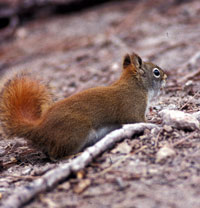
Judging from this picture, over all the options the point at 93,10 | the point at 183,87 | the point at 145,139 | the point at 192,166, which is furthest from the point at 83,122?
the point at 93,10

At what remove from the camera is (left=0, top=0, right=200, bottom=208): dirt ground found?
2.37 metres

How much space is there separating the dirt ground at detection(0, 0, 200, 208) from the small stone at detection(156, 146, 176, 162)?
33 millimetres

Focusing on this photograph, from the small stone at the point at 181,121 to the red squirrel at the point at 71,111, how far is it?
1.49 ft

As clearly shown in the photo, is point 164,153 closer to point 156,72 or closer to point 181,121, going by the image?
point 181,121

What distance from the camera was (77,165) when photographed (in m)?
2.64

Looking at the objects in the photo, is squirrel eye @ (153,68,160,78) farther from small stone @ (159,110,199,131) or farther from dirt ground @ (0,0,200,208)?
small stone @ (159,110,199,131)

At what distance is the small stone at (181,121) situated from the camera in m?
3.11

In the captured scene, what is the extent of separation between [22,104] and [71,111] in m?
0.58

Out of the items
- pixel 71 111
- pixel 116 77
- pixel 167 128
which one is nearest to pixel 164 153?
pixel 167 128

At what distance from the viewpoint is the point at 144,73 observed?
13.1 feet

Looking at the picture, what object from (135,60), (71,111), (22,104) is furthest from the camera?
A: (135,60)

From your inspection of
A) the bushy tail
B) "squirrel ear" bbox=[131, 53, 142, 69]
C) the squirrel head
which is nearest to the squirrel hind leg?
the bushy tail

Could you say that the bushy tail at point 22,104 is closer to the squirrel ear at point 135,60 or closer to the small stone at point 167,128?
the squirrel ear at point 135,60

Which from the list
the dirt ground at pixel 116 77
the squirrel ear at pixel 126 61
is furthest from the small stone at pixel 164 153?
the squirrel ear at pixel 126 61
